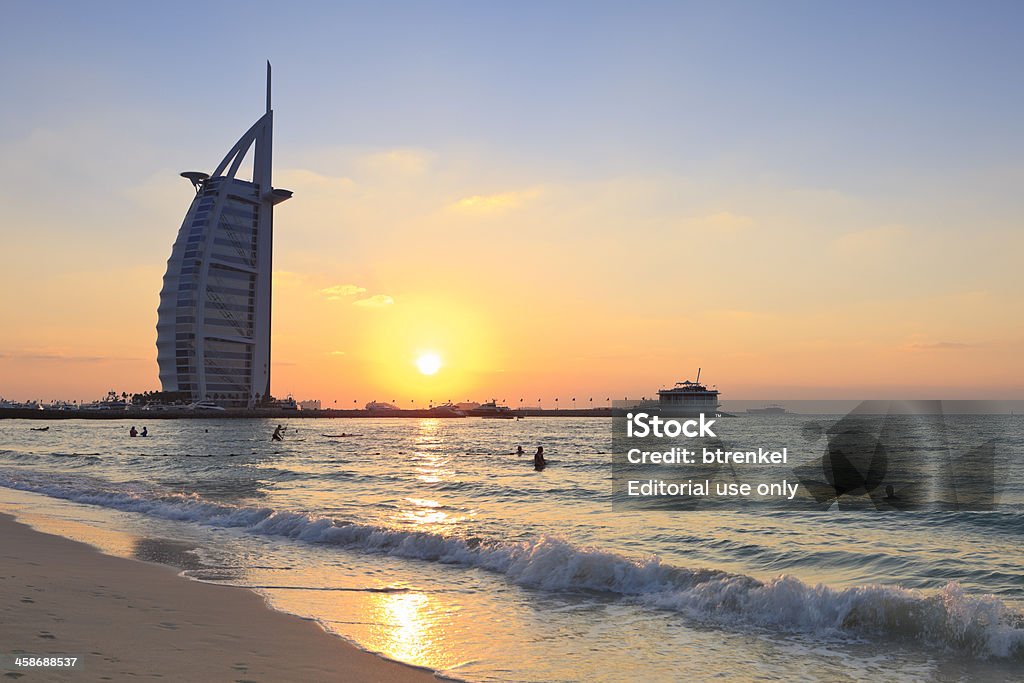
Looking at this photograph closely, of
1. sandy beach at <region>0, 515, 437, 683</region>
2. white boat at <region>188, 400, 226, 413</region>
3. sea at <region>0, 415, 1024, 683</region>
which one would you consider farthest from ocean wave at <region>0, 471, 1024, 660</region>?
white boat at <region>188, 400, 226, 413</region>

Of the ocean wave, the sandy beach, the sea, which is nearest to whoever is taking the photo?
the sandy beach

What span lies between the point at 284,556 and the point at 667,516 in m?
12.6

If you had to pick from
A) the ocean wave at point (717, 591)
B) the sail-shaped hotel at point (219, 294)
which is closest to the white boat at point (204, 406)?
the sail-shaped hotel at point (219, 294)

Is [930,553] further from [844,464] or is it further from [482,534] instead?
[844,464]

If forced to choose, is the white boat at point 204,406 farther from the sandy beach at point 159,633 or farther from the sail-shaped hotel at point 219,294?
the sandy beach at point 159,633

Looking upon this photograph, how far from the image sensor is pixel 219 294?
187 m

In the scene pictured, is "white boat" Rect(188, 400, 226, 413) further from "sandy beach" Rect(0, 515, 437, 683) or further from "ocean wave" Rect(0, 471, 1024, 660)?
"sandy beach" Rect(0, 515, 437, 683)

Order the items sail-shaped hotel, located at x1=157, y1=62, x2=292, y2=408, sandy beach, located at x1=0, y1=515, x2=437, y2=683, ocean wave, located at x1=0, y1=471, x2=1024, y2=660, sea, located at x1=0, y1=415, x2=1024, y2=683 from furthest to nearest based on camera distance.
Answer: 1. sail-shaped hotel, located at x1=157, y1=62, x2=292, y2=408
2. ocean wave, located at x1=0, y1=471, x2=1024, y2=660
3. sea, located at x1=0, y1=415, x2=1024, y2=683
4. sandy beach, located at x1=0, y1=515, x2=437, y2=683

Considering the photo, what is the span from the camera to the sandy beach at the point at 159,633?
8.45m

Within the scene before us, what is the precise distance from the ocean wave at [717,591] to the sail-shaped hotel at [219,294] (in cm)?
17331

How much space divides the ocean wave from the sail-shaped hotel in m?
173

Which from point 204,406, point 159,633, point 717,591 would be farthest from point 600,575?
point 204,406

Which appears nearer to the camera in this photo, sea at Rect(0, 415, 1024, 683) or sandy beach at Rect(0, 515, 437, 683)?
sandy beach at Rect(0, 515, 437, 683)

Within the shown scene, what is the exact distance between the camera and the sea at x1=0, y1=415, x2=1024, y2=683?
10.6 m
